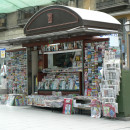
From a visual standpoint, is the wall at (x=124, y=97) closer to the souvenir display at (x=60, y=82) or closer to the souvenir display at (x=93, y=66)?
the souvenir display at (x=93, y=66)

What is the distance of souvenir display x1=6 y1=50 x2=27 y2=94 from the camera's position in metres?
16.1

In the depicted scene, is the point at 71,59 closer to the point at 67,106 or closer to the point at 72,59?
the point at 72,59

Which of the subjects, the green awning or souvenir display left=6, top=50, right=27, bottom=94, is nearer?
souvenir display left=6, top=50, right=27, bottom=94

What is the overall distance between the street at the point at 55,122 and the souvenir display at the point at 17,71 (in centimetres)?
401

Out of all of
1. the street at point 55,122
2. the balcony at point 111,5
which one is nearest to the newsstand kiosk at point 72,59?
the street at point 55,122

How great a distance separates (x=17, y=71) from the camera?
16.5m

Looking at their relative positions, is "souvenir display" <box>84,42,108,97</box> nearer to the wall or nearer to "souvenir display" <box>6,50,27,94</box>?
the wall

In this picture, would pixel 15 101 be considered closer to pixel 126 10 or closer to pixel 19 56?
pixel 19 56

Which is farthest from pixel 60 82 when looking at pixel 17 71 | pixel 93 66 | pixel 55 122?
pixel 55 122

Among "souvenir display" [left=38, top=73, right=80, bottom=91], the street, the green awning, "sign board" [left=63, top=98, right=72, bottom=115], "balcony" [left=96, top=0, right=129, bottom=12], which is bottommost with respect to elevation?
the street

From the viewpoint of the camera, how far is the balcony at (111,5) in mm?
18469

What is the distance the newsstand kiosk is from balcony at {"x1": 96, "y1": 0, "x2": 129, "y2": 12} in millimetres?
5924

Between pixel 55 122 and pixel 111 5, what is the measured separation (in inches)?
419

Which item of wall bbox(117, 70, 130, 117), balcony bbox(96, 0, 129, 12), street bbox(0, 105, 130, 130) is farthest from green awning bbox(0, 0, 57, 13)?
wall bbox(117, 70, 130, 117)
